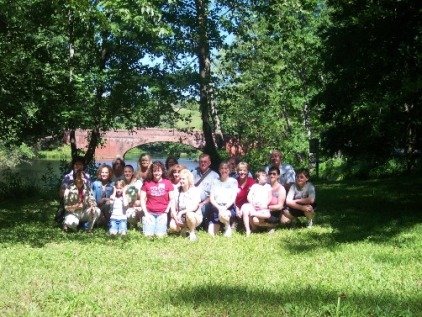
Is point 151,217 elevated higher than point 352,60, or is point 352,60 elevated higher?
point 352,60

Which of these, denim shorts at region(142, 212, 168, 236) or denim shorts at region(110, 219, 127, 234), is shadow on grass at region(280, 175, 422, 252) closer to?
denim shorts at region(142, 212, 168, 236)

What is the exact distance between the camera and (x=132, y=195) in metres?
9.41

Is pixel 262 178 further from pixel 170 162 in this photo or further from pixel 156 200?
pixel 170 162

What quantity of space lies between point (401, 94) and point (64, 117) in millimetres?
8516

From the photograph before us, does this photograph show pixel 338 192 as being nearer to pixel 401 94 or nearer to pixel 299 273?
pixel 401 94

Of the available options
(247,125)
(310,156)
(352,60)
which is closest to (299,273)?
(352,60)

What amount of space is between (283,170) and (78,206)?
391 centimetres

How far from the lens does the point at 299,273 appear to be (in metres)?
6.23

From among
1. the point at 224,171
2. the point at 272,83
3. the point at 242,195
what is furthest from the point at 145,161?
the point at 272,83

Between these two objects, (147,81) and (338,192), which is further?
(338,192)

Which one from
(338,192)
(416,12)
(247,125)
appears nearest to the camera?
(416,12)

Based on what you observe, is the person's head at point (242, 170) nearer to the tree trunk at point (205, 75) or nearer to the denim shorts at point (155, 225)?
the denim shorts at point (155, 225)

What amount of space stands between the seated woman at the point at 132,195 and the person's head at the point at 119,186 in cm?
7

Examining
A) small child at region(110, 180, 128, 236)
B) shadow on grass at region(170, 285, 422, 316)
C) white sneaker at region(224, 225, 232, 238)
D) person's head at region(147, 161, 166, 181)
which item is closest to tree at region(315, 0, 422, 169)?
white sneaker at region(224, 225, 232, 238)
